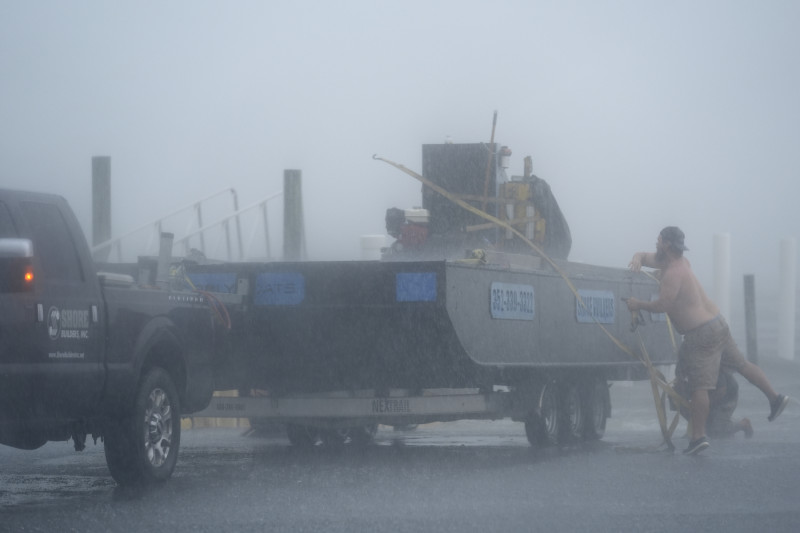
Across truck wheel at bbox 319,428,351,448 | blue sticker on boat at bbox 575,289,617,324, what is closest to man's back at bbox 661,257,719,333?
blue sticker on boat at bbox 575,289,617,324

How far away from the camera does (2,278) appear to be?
24.2 ft

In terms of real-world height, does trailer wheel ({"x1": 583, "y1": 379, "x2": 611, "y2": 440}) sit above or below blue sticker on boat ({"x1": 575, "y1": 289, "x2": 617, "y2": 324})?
below

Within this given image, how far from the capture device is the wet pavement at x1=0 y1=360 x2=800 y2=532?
729 cm

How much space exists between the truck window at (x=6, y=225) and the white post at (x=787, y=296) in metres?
20.9

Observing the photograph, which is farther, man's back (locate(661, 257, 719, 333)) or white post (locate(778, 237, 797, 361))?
white post (locate(778, 237, 797, 361))

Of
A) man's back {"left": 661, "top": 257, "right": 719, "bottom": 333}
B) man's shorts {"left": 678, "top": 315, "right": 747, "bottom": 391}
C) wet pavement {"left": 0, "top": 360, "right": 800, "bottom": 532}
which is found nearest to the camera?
wet pavement {"left": 0, "top": 360, "right": 800, "bottom": 532}

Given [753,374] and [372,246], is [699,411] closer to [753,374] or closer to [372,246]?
[753,374]

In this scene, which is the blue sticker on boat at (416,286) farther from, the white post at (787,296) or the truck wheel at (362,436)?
the white post at (787,296)

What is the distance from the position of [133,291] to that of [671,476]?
4.13 meters

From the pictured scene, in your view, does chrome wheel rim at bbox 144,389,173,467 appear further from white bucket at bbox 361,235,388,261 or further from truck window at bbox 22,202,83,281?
white bucket at bbox 361,235,388,261

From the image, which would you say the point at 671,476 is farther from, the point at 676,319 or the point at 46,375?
the point at 46,375

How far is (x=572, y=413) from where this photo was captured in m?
12.8

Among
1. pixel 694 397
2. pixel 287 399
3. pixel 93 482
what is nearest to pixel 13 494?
pixel 93 482

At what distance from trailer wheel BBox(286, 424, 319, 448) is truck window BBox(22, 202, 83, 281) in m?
4.50
